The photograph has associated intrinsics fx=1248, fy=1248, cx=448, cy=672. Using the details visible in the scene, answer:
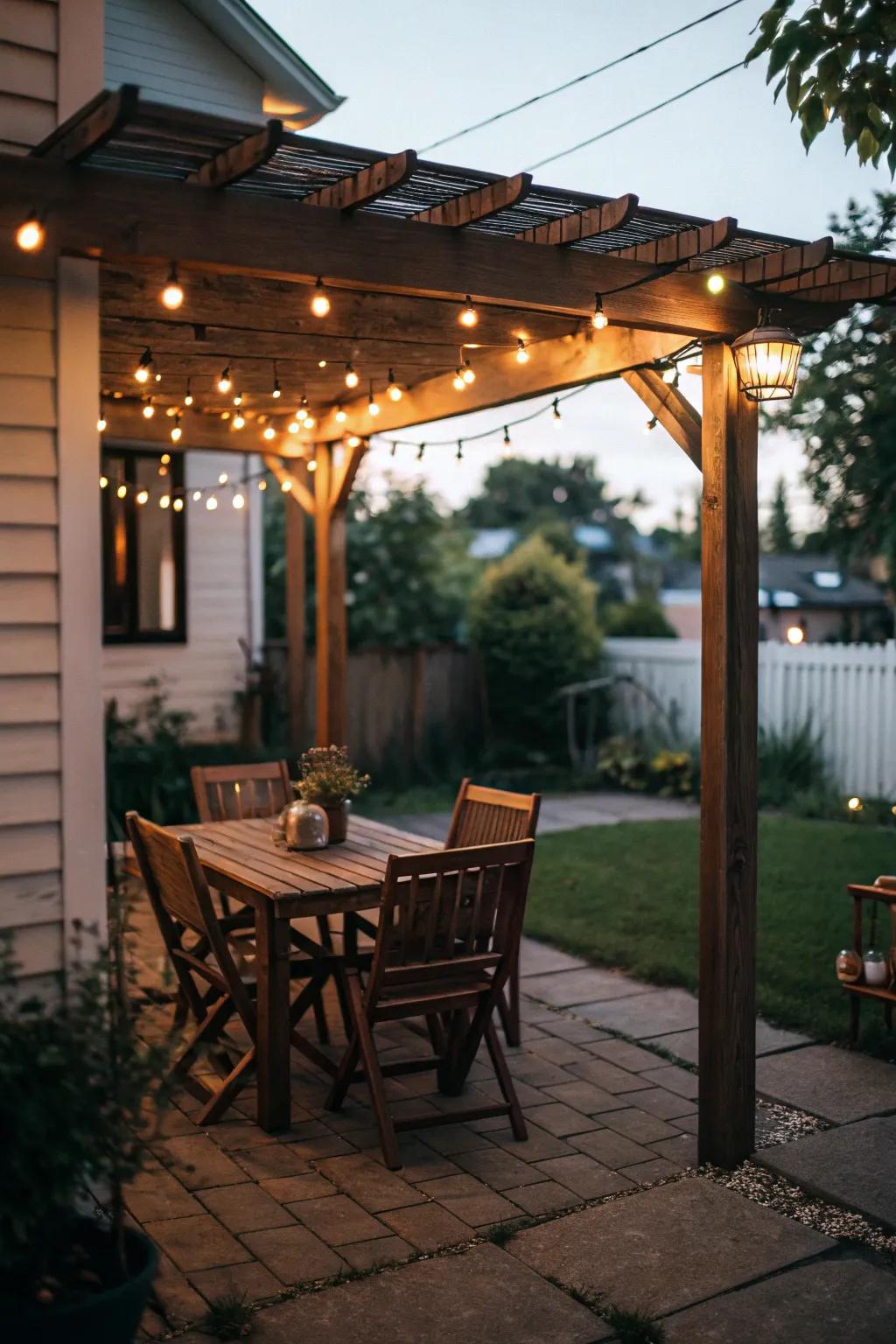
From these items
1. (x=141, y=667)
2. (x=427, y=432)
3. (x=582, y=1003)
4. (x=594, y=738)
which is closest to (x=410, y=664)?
(x=594, y=738)

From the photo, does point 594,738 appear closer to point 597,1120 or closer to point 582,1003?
point 582,1003

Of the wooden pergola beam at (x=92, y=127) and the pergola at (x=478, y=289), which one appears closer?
the wooden pergola beam at (x=92, y=127)

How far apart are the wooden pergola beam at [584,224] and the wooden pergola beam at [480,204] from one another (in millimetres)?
263

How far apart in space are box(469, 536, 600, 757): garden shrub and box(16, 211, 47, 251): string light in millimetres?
9432

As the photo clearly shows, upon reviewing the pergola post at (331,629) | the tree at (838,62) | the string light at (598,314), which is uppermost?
the tree at (838,62)

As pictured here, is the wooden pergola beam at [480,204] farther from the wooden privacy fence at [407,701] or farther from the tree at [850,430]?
the wooden privacy fence at [407,701]

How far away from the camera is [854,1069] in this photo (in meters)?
4.79

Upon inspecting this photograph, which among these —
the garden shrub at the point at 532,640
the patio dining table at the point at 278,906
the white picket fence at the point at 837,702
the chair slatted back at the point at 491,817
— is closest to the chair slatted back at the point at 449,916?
the patio dining table at the point at 278,906

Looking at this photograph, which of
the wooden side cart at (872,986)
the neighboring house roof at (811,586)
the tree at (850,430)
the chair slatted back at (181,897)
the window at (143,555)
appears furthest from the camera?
the neighboring house roof at (811,586)

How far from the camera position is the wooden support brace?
7898 mm

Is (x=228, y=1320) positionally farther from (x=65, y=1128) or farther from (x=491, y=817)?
(x=491, y=817)

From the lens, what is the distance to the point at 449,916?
417 centimetres

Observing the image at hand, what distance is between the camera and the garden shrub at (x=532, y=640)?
12.2m

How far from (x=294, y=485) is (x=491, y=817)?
3337mm
